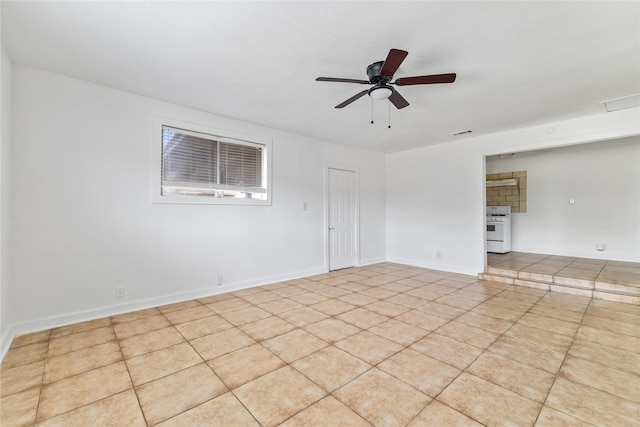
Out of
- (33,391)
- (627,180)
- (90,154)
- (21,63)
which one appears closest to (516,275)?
(627,180)

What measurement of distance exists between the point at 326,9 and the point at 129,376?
9.84 feet

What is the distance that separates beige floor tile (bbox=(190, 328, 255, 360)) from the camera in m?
2.34

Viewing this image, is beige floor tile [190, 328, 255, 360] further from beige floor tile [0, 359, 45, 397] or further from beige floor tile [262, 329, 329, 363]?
beige floor tile [0, 359, 45, 397]

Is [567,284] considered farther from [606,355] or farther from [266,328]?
[266,328]

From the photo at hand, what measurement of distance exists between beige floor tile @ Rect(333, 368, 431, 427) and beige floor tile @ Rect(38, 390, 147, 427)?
1230 mm

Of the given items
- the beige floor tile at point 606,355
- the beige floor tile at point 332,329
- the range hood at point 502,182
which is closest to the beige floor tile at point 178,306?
the beige floor tile at point 332,329

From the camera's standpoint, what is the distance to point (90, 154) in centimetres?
302

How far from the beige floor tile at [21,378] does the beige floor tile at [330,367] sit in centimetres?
185

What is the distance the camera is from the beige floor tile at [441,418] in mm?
1538

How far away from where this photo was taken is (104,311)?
10.1 ft

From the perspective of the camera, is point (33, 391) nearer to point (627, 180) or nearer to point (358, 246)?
point (358, 246)

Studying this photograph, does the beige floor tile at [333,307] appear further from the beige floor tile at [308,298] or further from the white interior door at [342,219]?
the white interior door at [342,219]

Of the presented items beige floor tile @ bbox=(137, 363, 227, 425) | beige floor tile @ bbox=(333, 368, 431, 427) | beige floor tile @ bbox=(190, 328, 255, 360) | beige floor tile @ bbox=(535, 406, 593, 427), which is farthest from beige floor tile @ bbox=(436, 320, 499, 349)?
beige floor tile @ bbox=(137, 363, 227, 425)

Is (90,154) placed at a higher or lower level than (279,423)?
higher
